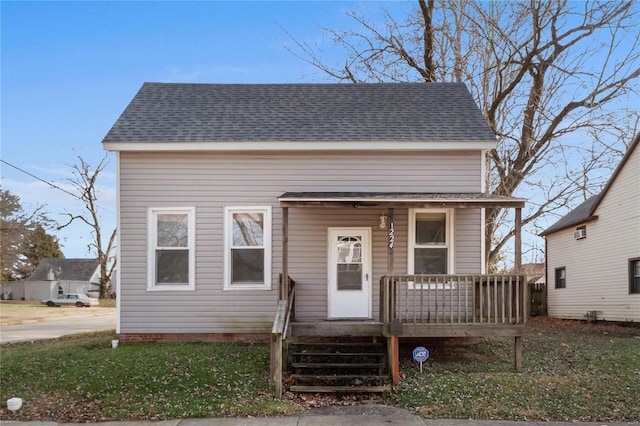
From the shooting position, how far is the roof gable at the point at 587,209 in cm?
1470

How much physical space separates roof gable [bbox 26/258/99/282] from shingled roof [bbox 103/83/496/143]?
45.0m

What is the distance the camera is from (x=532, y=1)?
59.0 ft

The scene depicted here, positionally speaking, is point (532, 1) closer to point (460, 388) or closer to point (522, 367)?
point (522, 367)

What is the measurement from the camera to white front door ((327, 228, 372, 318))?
11.0 m

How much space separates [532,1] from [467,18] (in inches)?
85.2

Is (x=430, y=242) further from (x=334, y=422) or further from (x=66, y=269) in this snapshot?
(x=66, y=269)

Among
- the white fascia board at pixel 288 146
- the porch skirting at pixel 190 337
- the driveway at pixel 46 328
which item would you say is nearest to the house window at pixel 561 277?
the white fascia board at pixel 288 146

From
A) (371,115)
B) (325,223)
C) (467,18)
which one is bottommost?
(325,223)

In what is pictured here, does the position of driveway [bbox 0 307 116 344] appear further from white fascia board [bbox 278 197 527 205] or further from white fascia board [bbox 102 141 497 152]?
white fascia board [bbox 278 197 527 205]

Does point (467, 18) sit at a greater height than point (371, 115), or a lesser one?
greater

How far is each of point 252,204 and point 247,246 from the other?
0.86 m

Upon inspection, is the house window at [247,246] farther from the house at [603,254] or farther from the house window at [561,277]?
the house window at [561,277]

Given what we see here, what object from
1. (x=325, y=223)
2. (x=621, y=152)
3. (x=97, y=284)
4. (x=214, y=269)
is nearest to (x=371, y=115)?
(x=325, y=223)

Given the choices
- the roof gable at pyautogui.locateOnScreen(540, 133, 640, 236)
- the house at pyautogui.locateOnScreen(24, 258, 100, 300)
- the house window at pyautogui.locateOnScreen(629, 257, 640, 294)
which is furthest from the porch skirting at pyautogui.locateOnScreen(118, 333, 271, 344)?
the house at pyautogui.locateOnScreen(24, 258, 100, 300)
